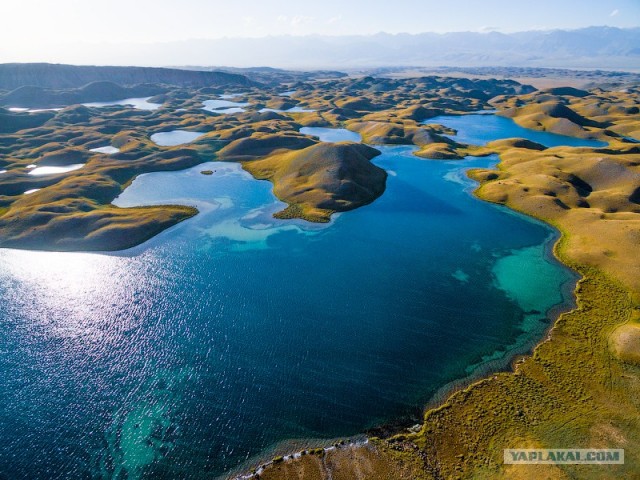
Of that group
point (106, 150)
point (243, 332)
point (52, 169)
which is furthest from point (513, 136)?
point (52, 169)

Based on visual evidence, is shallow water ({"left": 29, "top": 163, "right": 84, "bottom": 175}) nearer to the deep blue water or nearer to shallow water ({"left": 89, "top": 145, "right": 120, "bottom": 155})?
shallow water ({"left": 89, "top": 145, "right": 120, "bottom": 155})

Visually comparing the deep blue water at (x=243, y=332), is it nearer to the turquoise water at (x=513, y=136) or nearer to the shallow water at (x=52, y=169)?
the shallow water at (x=52, y=169)

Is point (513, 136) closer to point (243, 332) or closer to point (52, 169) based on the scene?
point (243, 332)

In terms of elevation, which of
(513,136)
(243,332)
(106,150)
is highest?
(106,150)

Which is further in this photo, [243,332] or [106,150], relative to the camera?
[106,150]

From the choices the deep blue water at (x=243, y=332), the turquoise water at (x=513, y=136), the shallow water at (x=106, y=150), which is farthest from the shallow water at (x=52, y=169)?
the turquoise water at (x=513, y=136)

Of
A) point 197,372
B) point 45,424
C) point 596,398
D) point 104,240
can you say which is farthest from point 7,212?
point 596,398

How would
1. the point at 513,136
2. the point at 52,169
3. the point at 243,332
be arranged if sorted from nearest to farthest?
the point at 243,332 < the point at 52,169 < the point at 513,136


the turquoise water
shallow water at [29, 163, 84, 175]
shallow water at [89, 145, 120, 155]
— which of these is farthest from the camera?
the turquoise water

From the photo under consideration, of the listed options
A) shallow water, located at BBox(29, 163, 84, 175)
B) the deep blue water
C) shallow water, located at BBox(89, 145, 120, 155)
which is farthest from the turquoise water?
shallow water, located at BBox(29, 163, 84, 175)
